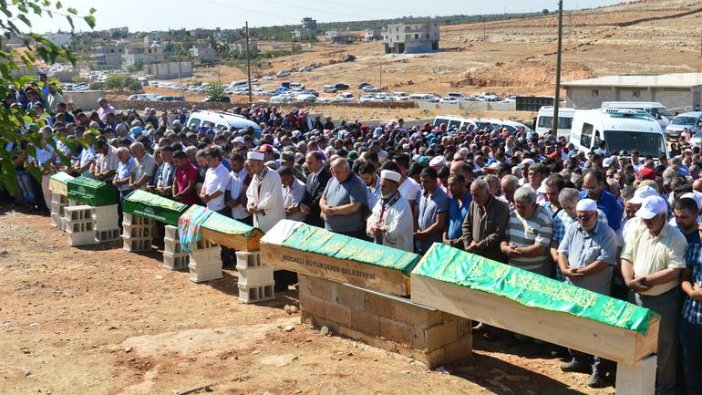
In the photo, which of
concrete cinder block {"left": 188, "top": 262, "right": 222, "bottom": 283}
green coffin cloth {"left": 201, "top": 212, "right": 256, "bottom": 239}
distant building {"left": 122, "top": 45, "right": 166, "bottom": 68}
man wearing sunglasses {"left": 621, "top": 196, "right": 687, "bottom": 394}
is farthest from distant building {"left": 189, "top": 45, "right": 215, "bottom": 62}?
man wearing sunglasses {"left": 621, "top": 196, "right": 687, "bottom": 394}

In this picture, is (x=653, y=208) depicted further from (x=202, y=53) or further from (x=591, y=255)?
(x=202, y=53)

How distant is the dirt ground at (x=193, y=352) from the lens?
22.8 feet

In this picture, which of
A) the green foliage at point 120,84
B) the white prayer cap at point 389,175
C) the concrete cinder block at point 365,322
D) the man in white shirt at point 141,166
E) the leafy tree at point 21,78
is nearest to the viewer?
the leafy tree at point 21,78

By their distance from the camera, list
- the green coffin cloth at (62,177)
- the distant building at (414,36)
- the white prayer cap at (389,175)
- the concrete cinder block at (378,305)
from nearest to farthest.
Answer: the concrete cinder block at (378,305)
the white prayer cap at (389,175)
the green coffin cloth at (62,177)
the distant building at (414,36)

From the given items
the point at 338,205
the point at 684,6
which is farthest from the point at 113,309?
the point at 684,6

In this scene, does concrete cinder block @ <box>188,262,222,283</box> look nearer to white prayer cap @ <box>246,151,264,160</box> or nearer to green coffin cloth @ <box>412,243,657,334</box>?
white prayer cap @ <box>246,151,264,160</box>

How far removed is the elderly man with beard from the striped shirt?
1.23m

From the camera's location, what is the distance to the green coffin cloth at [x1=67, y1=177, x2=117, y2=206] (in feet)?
44.0

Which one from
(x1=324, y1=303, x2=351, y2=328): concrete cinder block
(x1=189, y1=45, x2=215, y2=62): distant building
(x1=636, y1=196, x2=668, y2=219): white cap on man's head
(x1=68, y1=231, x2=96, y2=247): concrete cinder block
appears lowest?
(x1=68, y1=231, x2=96, y2=247): concrete cinder block

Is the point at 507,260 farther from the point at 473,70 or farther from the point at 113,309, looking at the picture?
the point at 473,70

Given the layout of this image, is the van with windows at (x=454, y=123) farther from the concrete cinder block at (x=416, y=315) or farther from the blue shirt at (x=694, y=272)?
A: the blue shirt at (x=694, y=272)

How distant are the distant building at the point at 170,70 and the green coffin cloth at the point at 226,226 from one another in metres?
102

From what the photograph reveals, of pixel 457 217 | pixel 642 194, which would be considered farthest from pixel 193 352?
pixel 642 194

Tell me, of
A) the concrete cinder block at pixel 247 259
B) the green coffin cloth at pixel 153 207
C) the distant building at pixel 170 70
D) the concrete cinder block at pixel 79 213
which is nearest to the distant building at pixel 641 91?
the concrete cinder block at pixel 79 213
